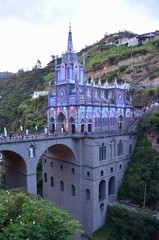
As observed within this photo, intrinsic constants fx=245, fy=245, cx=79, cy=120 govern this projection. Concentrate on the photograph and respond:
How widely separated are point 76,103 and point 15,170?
36.0ft

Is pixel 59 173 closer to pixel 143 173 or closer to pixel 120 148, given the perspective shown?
pixel 120 148

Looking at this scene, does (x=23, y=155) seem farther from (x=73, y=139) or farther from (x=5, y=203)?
(x=5, y=203)

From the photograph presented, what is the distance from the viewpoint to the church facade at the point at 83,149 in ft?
101

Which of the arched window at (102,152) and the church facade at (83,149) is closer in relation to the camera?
the church facade at (83,149)

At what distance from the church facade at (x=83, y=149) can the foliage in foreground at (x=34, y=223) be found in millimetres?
18270

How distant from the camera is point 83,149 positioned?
3128 centimetres

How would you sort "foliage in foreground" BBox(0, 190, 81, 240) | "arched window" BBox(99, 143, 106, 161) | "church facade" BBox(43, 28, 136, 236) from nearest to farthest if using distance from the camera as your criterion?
"foliage in foreground" BBox(0, 190, 81, 240)
"church facade" BBox(43, 28, 136, 236)
"arched window" BBox(99, 143, 106, 161)

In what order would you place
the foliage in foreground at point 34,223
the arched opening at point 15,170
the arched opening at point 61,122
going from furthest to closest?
1. the arched opening at point 61,122
2. the arched opening at point 15,170
3. the foliage in foreground at point 34,223

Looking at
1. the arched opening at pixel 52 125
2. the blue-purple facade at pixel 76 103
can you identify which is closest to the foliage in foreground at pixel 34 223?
the blue-purple facade at pixel 76 103

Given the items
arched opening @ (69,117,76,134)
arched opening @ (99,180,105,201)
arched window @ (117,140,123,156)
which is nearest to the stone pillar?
arched opening @ (69,117,76,134)

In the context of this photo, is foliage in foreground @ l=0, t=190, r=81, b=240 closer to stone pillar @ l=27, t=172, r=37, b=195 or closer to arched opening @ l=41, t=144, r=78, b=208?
stone pillar @ l=27, t=172, r=37, b=195

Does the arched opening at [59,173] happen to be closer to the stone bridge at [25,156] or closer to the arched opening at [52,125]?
the arched opening at [52,125]

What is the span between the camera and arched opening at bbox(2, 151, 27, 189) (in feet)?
84.9

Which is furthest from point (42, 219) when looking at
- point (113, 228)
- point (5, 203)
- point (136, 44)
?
point (136, 44)
